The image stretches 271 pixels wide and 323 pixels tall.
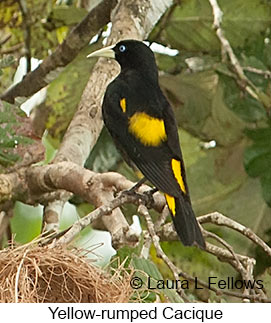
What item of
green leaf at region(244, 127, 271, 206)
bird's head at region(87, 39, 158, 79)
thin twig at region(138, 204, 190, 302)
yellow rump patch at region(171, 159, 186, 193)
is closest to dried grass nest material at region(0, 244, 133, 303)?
thin twig at region(138, 204, 190, 302)

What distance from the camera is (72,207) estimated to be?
10.1 ft

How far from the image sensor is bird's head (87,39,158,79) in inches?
97.0

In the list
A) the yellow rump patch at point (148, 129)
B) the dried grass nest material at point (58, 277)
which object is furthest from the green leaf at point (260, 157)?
the dried grass nest material at point (58, 277)

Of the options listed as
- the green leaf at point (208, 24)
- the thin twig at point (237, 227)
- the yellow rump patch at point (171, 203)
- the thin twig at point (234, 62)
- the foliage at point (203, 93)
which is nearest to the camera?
the thin twig at point (237, 227)

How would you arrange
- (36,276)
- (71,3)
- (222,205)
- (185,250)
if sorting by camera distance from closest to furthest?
(36,276), (185,250), (222,205), (71,3)

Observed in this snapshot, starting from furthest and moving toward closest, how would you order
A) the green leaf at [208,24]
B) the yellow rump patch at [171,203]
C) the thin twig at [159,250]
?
1. the green leaf at [208,24]
2. the yellow rump patch at [171,203]
3. the thin twig at [159,250]

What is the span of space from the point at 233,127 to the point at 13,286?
1478 millimetres

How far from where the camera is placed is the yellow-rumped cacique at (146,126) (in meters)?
2.18

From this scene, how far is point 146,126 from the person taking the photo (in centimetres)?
230

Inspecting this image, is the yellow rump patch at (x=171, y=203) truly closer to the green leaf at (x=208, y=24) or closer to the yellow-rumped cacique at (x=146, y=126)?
the yellow-rumped cacique at (x=146, y=126)

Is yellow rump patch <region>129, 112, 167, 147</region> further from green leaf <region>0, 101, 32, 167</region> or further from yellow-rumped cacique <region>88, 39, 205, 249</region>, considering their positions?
green leaf <region>0, 101, 32, 167</region>

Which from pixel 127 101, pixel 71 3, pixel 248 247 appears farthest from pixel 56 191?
pixel 71 3

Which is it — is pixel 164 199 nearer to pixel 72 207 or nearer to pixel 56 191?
pixel 56 191

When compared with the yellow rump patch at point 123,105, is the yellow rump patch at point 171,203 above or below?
below
